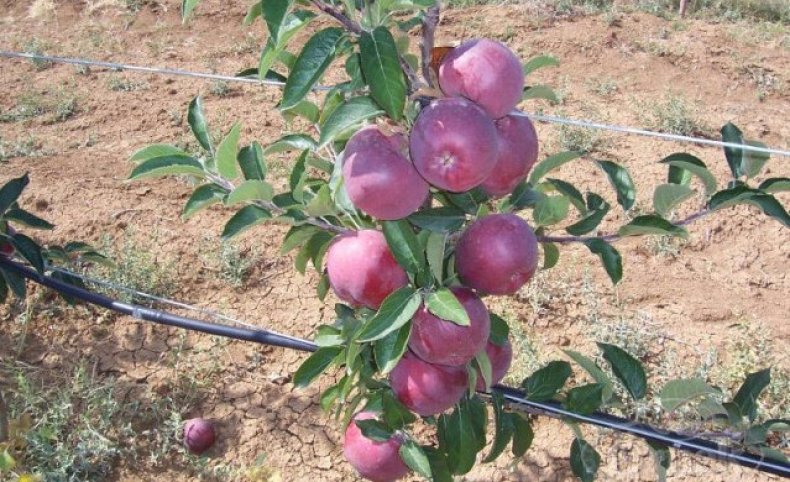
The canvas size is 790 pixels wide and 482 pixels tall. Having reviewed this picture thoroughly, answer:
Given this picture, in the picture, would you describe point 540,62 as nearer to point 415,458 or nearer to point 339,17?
point 339,17

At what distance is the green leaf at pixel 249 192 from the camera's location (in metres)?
1.17

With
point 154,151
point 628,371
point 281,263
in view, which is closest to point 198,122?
point 154,151

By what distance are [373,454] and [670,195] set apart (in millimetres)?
779

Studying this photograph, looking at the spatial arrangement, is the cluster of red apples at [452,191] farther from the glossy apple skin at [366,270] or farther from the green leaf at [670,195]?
the green leaf at [670,195]

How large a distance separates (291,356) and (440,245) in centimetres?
155

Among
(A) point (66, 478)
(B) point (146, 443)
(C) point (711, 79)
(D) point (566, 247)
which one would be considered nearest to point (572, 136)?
(D) point (566, 247)

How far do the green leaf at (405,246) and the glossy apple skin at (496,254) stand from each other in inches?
3.4

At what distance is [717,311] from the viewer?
2.82m

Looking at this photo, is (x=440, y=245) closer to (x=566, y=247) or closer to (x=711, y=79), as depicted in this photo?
(x=566, y=247)

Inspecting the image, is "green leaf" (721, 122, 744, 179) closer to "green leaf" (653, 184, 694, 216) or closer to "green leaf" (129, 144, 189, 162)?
"green leaf" (653, 184, 694, 216)

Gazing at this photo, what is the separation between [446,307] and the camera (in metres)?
1.08

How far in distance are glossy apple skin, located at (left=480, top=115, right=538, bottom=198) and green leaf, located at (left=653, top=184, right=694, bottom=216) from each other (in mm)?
241

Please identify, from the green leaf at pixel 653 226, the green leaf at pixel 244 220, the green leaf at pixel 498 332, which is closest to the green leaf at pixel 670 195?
the green leaf at pixel 653 226

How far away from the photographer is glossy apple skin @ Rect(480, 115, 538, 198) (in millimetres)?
1120
